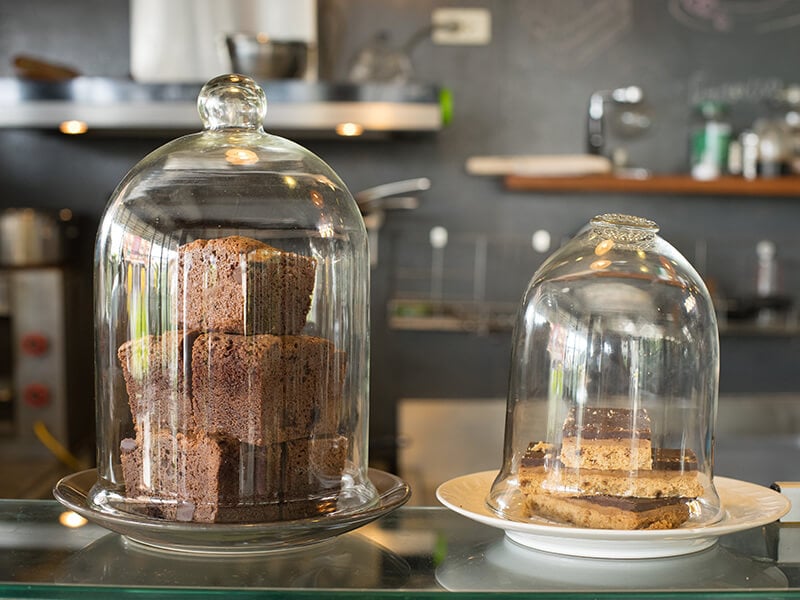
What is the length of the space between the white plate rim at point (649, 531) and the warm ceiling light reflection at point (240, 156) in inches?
10.6

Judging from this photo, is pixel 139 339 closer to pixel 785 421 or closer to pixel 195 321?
pixel 195 321

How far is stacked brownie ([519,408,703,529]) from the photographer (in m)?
0.70

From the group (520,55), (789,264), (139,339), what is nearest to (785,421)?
(789,264)

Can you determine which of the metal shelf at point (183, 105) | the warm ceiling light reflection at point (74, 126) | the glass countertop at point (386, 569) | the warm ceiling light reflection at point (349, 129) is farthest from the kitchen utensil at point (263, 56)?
the glass countertop at point (386, 569)

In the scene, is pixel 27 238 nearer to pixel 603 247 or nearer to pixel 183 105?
pixel 183 105

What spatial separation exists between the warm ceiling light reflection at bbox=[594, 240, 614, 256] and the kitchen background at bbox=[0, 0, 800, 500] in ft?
7.04

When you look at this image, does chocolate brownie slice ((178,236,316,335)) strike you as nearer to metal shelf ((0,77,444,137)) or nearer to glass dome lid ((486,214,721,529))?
glass dome lid ((486,214,721,529))

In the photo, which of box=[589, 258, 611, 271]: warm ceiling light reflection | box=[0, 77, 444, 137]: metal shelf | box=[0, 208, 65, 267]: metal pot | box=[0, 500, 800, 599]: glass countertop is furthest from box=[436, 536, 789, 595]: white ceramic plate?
box=[0, 208, 65, 267]: metal pot

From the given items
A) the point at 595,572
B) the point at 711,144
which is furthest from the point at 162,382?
the point at 711,144

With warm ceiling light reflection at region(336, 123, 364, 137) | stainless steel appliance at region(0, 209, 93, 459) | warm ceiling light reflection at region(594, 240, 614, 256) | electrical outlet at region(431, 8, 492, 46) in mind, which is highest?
electrical outlet at region(431, 8, 492, 46)

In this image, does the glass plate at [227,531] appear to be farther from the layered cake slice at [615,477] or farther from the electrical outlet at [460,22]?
the electrical outlet at [460,22]

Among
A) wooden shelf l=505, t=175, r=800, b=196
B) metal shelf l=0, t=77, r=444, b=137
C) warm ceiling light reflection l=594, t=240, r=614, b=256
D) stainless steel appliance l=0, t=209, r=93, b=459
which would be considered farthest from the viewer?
wooden shelf l=505, t=175, r=800, b=196

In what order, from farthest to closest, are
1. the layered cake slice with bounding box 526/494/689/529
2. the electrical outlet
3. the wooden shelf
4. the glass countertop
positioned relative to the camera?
the electrical outlet
the wooden shelf
the layered cake slice with bounding box 526/494/689/529
the glass countertop

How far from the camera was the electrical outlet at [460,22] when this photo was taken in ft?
9.85
